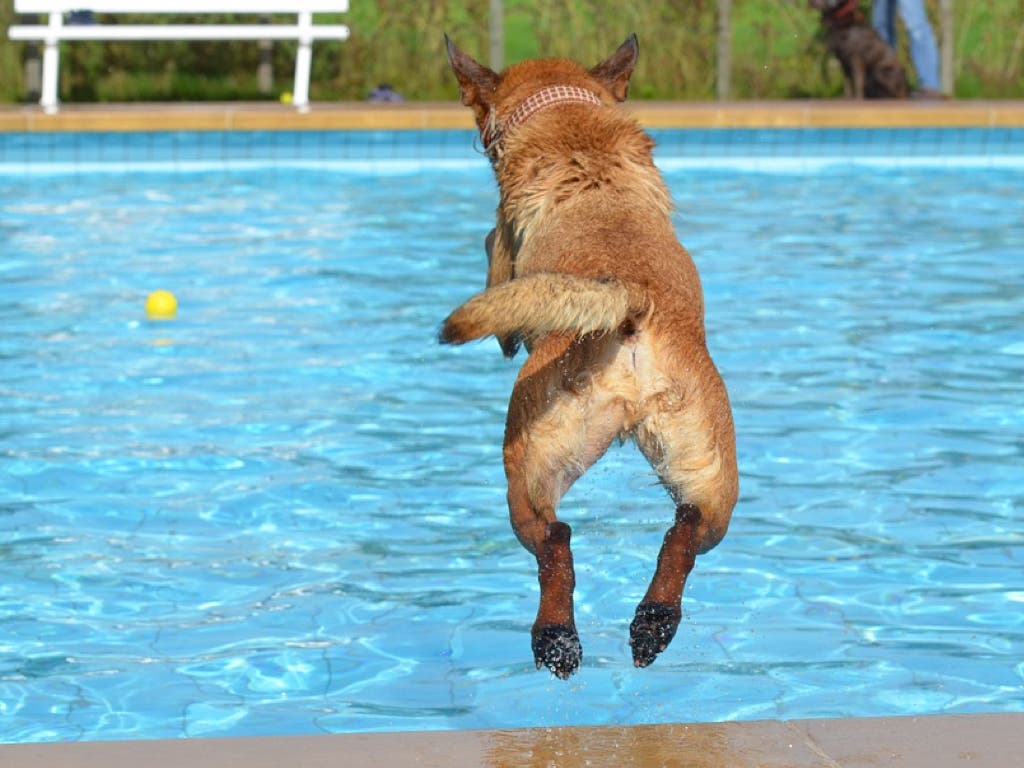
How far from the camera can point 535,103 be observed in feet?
14.1

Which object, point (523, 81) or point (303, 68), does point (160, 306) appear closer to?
point (523, 81)

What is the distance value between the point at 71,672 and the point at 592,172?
6.06 ft

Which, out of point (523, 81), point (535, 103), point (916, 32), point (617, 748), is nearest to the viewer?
point (617, 748)

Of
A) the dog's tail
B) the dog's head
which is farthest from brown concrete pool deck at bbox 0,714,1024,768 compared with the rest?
the dog's head

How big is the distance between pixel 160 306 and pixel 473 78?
4446 millimetres

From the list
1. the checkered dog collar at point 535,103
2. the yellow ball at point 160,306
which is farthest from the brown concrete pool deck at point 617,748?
the yellow ball at point 160,306

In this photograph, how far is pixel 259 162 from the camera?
14094 millimetres

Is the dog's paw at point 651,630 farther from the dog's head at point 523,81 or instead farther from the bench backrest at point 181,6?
the bench backrest at point 181,6

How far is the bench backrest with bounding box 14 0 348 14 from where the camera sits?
14.7 metres

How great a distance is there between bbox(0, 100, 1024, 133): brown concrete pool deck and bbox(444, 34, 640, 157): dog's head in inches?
360

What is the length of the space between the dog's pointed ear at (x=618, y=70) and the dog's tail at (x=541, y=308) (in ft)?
4.43

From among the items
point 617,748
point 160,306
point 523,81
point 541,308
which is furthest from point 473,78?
point 160,306

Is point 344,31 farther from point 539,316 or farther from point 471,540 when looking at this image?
point 539,316

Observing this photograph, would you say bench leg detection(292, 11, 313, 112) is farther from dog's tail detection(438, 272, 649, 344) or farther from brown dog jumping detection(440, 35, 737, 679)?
dog's tail detection(438, 272, 649, 344)
